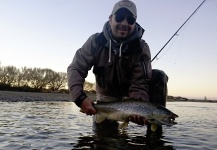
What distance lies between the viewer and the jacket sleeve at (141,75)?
533 cm

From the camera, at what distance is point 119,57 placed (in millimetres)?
5453

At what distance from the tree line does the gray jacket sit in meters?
68.7

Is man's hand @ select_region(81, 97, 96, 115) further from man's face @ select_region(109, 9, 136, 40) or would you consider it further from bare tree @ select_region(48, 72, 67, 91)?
bare tree @ select_region(48, 72, 67, 91)

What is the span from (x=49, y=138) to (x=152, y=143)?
199cm

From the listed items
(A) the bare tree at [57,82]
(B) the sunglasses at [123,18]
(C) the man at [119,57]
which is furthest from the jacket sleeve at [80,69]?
(A) the bare tree at [57,82]

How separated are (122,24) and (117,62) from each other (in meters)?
0.71

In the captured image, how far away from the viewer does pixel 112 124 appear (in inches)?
284

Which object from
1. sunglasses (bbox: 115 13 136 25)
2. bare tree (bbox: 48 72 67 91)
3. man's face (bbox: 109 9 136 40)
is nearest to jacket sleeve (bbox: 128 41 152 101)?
man's face (bbox: 109 9 136 40)

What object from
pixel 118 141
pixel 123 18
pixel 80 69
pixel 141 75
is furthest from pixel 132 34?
pixel 118 141

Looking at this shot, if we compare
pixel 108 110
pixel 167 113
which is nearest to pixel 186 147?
pixel 167 113

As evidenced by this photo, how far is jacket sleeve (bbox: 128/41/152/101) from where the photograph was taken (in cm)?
533

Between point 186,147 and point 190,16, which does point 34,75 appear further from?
point 186,147

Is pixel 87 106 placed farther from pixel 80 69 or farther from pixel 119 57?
pixel 119 57

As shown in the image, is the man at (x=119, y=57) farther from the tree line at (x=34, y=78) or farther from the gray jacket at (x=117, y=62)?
the tree line at (x=34, y=78)
